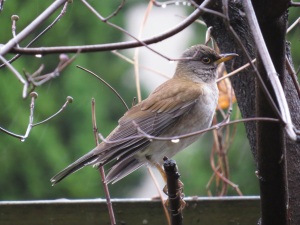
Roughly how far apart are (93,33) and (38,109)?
4.58ft

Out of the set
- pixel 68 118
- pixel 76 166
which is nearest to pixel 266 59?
pixel 76 166

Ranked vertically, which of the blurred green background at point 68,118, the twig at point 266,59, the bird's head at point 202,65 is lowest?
the blurred green background at point 68,118

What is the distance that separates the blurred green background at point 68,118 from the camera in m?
4.85

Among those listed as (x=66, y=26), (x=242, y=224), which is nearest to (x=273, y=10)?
(x=242, y=224)

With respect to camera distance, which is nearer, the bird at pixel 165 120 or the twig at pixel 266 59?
the twig at pixel 266 59

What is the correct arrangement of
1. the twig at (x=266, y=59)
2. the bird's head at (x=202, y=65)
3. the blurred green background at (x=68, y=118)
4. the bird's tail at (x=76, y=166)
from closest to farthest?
the twig at (x=266, y=59), the bird's tail at (x=76, y=166), the bird's head at (x=202, y=65), the blurred green background at (x=68, y=118)

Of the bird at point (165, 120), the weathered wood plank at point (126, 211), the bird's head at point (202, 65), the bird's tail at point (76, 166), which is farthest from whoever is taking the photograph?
the bird's head at point (202, 65)

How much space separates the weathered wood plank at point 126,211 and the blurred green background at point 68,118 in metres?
2.63

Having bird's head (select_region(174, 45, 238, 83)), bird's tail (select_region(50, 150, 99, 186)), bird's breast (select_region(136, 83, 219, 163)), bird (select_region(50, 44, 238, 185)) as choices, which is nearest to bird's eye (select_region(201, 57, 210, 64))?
bird's head (select_region(174, 45, 238, 83))

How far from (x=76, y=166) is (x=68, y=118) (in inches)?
123

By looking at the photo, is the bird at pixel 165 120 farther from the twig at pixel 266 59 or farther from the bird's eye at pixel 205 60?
the twig at pixel 266 59

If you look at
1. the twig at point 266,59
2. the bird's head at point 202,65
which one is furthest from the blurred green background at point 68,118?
the twig at point 266,59

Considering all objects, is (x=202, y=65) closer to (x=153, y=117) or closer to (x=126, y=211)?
(x=153, y=117)

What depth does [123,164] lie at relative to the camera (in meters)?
2.57
